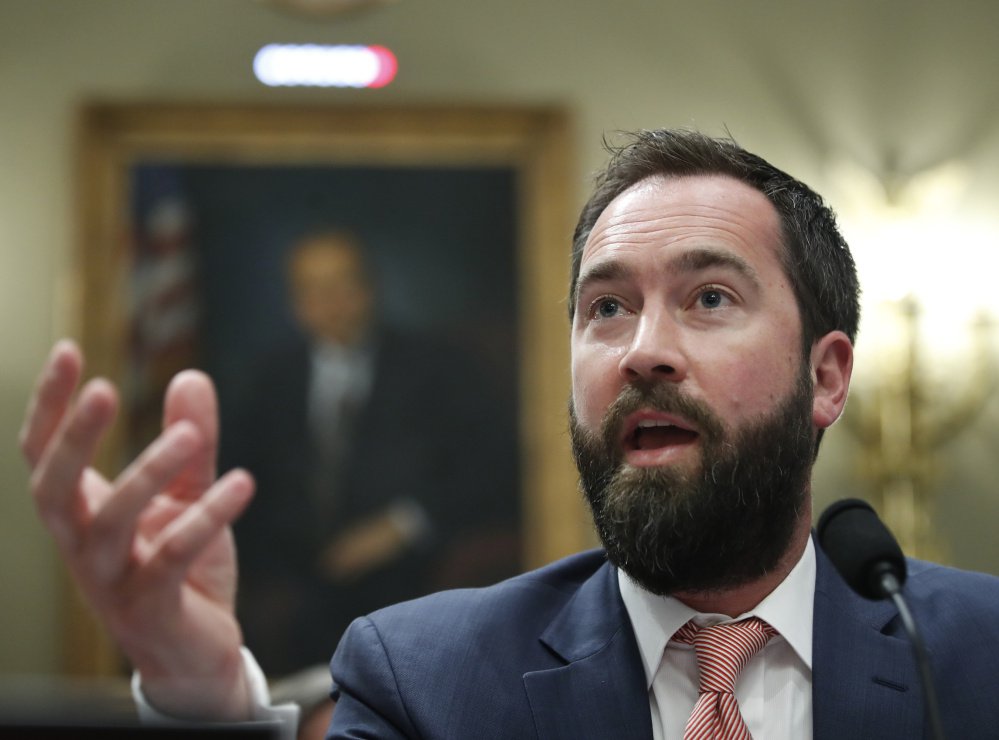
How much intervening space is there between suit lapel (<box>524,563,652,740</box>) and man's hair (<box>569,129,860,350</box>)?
0.56 metres

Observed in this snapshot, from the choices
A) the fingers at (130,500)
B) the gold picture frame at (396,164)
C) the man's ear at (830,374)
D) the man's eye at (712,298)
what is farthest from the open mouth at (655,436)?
the gold picture frame at (396,164)

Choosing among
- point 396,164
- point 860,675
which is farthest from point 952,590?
point 396,164

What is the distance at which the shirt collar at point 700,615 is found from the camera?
5.96 ft

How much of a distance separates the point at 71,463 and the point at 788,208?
1231 mm

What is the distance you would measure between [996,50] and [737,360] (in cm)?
412

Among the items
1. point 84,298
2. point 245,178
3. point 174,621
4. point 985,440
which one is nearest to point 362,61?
point 245,178

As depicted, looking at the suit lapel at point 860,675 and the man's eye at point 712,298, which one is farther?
the man's eye at point 712,298

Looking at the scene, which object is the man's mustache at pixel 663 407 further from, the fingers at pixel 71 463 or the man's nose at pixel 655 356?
the fingers at pixel 71 463

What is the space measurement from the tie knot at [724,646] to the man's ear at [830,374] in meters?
0.39

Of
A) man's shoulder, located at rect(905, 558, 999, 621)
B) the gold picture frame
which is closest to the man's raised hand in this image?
man's shoulder, located at rect(905, 558, 999, 621)

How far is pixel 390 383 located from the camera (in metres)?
4.90

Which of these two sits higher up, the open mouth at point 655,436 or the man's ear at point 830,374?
the man's ear at point 830,374

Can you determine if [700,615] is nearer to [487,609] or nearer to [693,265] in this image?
[487,609]

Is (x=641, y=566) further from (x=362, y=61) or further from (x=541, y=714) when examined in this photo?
(x=362, y=61)
